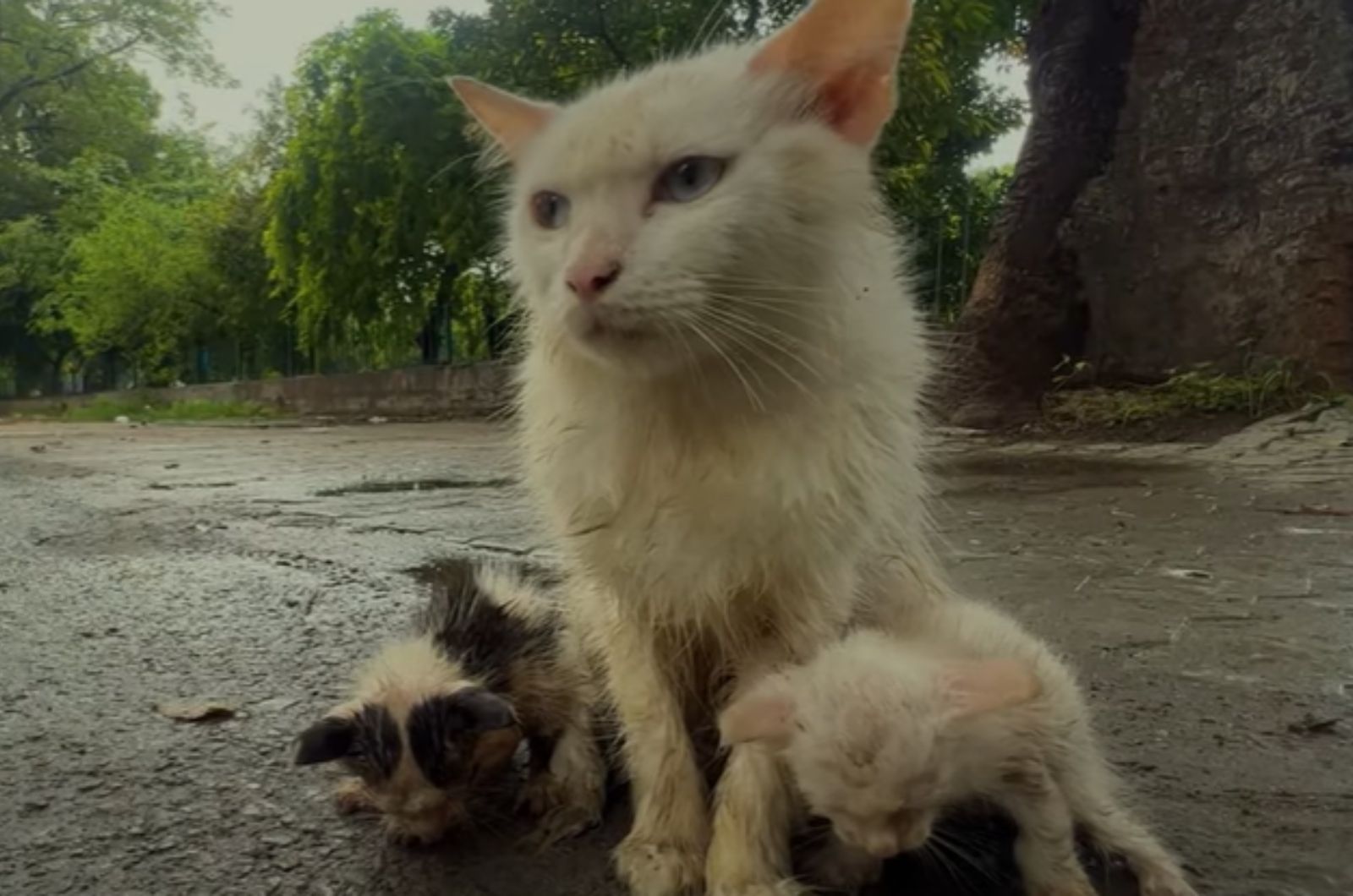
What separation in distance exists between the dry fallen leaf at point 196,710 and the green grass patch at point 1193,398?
6.56 metres

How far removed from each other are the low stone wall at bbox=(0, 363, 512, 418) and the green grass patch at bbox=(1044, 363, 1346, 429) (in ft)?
18.9

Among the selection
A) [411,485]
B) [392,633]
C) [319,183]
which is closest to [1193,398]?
[411,485]

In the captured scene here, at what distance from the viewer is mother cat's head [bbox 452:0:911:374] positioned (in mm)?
1458

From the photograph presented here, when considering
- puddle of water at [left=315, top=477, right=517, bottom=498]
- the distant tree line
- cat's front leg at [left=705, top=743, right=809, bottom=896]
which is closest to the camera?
cat's front leg at [left=705, top=743, right=809, bottom=896]

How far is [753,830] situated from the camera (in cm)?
140

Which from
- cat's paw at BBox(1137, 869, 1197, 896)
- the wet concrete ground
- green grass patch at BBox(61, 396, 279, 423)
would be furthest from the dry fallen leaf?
green grass patch at BBox(61, 396, 279, 423)

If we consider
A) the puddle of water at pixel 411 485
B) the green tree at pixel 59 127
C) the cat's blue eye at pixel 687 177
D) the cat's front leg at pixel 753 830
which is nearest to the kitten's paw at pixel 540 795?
the cat's front leg at pixel 753 830

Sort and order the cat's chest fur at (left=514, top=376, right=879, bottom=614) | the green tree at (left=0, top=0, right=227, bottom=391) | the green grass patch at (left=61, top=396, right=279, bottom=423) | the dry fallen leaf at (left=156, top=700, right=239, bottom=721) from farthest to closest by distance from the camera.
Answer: the green tree at (left=0, top=0, right=227, bottom=391) → the green grass patch at (left=61, top=396, right=279, bottom=423) → the dry fallen leaf at (left=156, top=700, right=239, bottom=721) → the cat's chest fur at (left=514, top=376, right=879, bottom=614)

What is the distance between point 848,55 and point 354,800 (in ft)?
4.18

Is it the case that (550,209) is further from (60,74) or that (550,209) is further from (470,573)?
(60,74)

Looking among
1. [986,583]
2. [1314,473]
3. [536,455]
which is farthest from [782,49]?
[1314,473]

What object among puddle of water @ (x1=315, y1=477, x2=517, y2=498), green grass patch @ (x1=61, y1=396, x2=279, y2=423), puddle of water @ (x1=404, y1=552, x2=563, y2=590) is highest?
puddle of water @ (x1=404, y1=552, x2=563, y2=590)

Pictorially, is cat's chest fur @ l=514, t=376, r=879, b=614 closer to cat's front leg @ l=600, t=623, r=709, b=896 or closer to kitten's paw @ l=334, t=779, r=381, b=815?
cat's front leg @ l=600, t=623, r=709, b=896

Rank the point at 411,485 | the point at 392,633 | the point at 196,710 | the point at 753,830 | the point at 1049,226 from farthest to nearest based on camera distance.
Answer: the point at 1049,226 < the point at 411,485 < the point at 392,633 < the point at 196,710 < the point at 753,830
